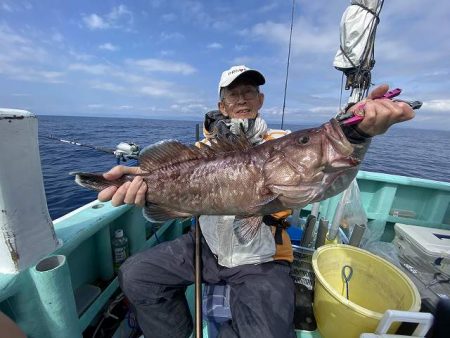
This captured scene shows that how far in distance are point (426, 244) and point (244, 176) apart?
360 centimetres

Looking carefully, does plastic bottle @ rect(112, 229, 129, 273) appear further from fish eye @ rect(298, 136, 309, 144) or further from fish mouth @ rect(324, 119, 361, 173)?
fish mouth @ rect(324, 119, 361, 173)

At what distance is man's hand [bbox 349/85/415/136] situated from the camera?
1814 mm

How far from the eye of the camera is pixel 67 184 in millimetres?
11750

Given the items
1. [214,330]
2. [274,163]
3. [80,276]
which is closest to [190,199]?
[274,163]

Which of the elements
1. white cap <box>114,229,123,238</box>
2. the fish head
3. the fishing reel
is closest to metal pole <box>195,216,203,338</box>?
white cap <box>114,229,123,238</box>

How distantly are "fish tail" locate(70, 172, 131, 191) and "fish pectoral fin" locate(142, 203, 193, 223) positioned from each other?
1.27ft

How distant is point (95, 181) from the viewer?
255cm

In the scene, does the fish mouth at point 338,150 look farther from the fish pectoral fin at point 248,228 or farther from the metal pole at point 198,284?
the metal pole at point 198,284

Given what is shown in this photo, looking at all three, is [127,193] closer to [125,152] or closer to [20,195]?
[20,195]

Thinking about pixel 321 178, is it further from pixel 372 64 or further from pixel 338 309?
pixel 372 64

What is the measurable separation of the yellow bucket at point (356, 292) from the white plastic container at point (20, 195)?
2.74 m

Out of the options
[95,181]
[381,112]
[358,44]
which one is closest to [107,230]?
[95,181]

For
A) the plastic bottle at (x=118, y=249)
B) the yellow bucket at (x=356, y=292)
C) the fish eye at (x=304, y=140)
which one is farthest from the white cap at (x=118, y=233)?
the fish eye at (x=304, y=140)

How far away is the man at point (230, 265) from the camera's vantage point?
238 cm
